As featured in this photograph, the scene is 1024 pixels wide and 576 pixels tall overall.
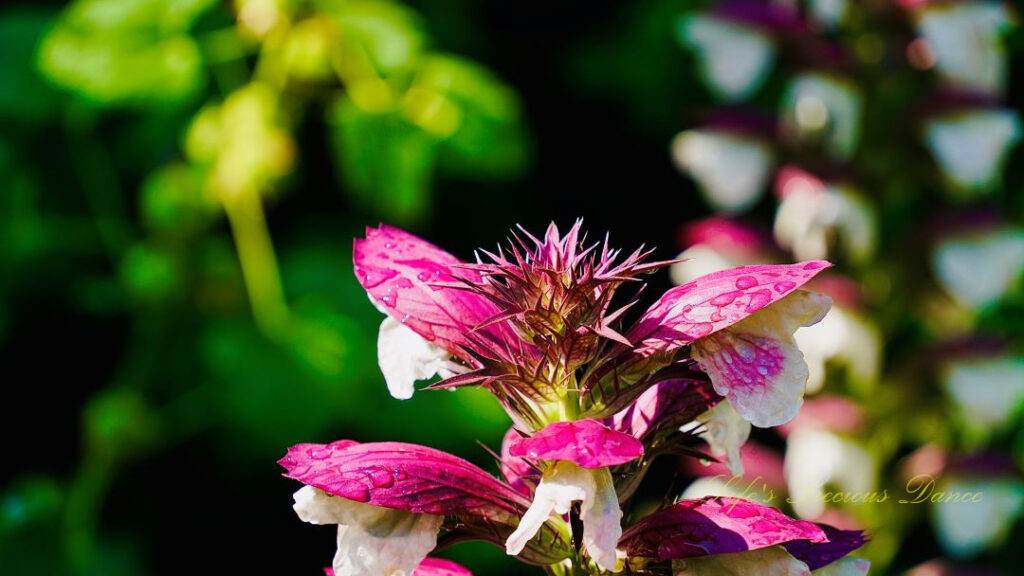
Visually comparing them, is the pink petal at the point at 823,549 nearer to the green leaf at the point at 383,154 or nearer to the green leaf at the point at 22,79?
the green leaf at the point at 383,154

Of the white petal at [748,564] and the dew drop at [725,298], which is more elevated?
the dew drop at [725,298]

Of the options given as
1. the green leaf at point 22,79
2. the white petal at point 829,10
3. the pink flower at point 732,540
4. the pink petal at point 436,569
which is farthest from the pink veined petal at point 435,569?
the green leaf at point 22,79

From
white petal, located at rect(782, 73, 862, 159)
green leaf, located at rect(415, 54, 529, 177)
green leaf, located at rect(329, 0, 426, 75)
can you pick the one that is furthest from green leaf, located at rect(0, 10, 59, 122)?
white petal, located at rect(782, 73, 862, 159)

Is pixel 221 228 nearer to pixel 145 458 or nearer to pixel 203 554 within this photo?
pixel 145 458

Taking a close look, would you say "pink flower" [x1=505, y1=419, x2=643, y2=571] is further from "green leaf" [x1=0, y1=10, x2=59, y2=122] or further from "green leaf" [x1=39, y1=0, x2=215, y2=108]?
"green leaf" [x1=0, y1=10, x2=59, y2=122]

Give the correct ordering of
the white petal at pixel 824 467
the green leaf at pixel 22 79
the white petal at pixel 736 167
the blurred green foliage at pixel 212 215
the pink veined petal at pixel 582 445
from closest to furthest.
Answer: the pink veined petal at pixel 582 445, the white petal at pixel 824 467, the blurred green foliage at pixel 212 215, the white petal at pixel 736 167, the green leaf at pixel 22 79

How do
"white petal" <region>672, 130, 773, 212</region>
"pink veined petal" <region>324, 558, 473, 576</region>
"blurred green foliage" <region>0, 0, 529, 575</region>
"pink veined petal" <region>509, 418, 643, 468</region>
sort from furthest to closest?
"white petal" <region>672, 130, 773, 212</region> < "blurred green foliage" <region>0, 0, 529, 575</region> < "pink veined petal" <region>324, 558, 473, 576</region> < "pink veined petal" <region>509, 418, 643, 468</region>

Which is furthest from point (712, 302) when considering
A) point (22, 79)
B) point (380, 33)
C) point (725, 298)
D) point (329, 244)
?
point (22, 79)
